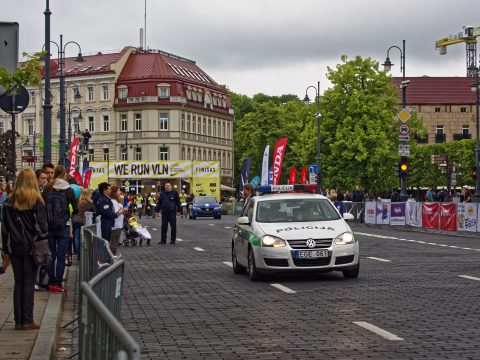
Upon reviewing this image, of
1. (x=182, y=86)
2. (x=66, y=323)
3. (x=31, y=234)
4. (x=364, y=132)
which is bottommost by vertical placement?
(x=66, y=323)

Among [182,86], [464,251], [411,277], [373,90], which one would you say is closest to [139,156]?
[182,86]

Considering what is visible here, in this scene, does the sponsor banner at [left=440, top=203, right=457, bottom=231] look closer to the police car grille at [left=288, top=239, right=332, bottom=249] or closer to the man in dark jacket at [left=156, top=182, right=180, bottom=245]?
the man in dark jacket at [left=156, top=182, right=180, bottom=245]

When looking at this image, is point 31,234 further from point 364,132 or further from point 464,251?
point 364,132

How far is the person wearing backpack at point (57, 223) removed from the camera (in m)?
15.2

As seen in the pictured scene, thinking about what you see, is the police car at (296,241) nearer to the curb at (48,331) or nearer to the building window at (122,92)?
the curb at (48,331)

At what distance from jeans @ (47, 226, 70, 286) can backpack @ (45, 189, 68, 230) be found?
0.29 meters

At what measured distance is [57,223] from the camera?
1532cm

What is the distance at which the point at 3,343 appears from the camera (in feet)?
33.4

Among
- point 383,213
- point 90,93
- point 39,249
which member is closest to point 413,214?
point 383,213

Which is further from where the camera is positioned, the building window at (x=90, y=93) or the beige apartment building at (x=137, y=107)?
the building window at (x=90, y=93)

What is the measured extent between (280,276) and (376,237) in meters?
17.4

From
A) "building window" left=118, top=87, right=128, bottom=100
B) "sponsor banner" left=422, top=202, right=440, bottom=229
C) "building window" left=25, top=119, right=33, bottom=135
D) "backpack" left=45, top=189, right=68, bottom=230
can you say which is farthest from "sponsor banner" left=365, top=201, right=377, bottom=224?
"building window" left=25, top=119, right=33, bottom=135

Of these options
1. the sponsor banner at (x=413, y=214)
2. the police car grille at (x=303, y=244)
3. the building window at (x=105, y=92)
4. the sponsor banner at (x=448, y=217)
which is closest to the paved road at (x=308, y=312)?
the police car grille at (x=303, y=244)

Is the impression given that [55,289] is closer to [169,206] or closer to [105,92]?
[169,206]
